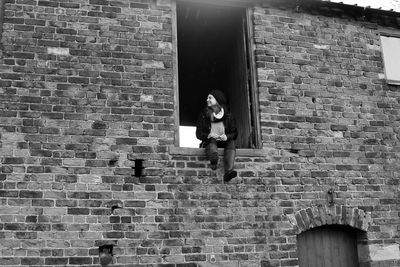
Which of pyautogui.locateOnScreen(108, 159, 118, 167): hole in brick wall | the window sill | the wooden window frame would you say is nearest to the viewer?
pyautogui.locateOnScreen(108, 159, 118, 167): hole in brick wall

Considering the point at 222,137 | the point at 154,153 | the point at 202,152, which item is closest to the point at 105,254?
the point at 154,153

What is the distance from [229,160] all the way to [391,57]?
3538mm

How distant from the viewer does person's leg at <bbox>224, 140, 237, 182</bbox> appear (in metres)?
5.95

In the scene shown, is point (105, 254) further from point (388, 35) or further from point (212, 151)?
point (388, 35)

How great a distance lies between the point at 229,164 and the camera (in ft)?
19.6

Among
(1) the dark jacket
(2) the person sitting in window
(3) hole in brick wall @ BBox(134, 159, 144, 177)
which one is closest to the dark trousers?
(2) the person sitting in window

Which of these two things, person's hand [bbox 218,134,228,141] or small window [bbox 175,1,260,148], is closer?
person's hand [bbox 218,134,228,141]

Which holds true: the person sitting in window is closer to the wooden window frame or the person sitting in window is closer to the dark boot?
the dark boot

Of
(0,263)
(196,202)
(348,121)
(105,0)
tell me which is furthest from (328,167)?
(0,263)

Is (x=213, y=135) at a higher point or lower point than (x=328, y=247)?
higher

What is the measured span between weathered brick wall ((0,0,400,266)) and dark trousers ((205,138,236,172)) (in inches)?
8.9

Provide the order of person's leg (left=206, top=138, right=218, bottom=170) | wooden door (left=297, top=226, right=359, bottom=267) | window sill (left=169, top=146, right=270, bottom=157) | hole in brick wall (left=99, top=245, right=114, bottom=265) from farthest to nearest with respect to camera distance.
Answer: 1. wooden door (left=297, top=226, right=359, bottom=267)
2. window sill (left=169, top=146, right=270, bottom=157)
3. person's leg (left=206, top=138, right=218, bottom=170)
4. hole in brick wall (left=99, top=245, right=114, bottom=265)

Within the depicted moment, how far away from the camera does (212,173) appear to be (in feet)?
20.1

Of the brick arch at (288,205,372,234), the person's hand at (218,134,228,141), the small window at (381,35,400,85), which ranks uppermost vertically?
the small window at (381,35,400,85)
